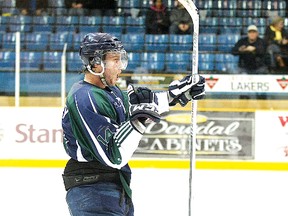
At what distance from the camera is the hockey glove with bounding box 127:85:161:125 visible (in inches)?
91.6

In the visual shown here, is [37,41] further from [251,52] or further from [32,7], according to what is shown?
[251,52]

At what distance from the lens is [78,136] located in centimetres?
242

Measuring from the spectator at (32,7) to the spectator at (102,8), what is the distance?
52cm

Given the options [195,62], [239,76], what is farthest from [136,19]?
[195,62]

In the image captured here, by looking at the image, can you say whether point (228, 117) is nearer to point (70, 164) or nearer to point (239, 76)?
point (239, 76)

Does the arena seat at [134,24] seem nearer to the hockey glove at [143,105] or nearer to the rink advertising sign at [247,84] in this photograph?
the rink advertising sign at [247,84]

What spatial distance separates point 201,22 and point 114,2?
922 millimetres

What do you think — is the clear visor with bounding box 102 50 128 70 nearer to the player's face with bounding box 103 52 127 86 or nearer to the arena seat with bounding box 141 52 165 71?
the player's face with bounding box 103 52 127 86

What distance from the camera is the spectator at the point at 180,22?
7.39 metres

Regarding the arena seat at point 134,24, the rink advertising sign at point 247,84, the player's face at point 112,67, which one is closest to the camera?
the player's face at point 112,67

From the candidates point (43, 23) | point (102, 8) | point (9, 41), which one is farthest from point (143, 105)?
point (102, 8)

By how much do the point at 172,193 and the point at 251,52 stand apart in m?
1.97

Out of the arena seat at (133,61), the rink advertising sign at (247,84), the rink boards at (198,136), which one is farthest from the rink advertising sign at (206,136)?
the arena seat at (133,61)

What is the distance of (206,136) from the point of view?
22.1 ft
